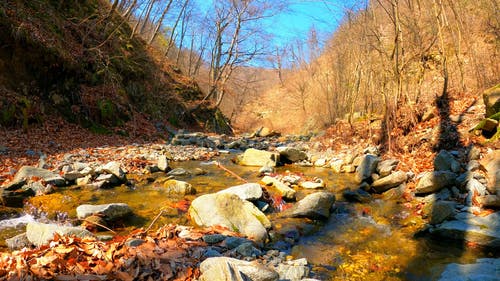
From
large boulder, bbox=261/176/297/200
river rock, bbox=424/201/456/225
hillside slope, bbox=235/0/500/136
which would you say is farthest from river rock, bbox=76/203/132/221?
hillside slope, bbox=235/0/500/136

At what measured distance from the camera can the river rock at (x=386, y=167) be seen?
6.88 meters

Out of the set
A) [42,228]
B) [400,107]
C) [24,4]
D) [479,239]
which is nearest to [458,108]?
[400,107]

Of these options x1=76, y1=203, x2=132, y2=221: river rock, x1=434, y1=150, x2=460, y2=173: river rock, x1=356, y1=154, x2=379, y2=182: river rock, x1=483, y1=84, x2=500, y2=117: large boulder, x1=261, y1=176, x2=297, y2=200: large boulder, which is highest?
x1=483, y1=84, x2=500, y2=117: large boulder

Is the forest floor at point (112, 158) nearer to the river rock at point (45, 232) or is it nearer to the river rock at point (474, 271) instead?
the river rock at point (45, 232)

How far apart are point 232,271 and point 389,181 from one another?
4683 millimetres

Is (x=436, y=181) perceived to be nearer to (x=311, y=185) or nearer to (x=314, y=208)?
(x=314, y=208)

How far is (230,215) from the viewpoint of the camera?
4363 millimetres

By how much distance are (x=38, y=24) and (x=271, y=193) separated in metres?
9.89

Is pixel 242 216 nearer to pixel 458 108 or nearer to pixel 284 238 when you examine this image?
pixel 284 238

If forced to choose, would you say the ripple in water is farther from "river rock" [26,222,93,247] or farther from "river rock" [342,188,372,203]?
"river rock" [342,188,372,203]

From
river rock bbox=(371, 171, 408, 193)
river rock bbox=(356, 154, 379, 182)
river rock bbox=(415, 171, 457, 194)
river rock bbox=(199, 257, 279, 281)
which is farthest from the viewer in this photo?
river rock bbox=(356, 154, 379, 182)

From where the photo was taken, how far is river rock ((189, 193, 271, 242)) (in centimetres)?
420

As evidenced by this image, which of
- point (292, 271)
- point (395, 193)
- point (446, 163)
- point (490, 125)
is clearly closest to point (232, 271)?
point (292, 271)

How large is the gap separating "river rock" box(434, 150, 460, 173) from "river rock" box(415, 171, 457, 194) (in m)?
0.33
